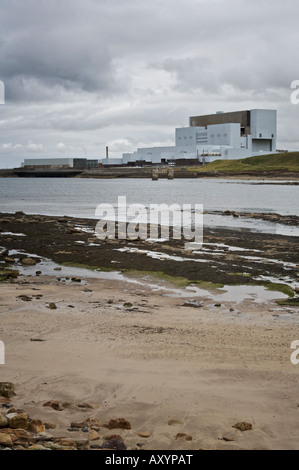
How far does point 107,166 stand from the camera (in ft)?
641

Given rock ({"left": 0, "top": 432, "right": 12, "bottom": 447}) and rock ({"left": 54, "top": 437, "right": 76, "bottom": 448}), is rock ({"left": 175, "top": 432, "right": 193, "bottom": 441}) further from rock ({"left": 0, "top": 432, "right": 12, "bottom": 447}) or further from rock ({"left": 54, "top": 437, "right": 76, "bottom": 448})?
rock ({"left": 0, "top": 432, "right": 12, "bottom": 447})

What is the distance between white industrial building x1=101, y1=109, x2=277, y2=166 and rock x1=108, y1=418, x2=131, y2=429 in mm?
154274

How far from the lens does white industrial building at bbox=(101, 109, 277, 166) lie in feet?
525

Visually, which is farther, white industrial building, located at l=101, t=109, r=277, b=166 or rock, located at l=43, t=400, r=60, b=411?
white industrial building, located at l=101, t=109, r=277, b=166

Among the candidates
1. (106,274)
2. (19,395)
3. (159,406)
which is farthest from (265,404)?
(106,274)

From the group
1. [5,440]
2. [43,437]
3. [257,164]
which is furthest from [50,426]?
[257,164]

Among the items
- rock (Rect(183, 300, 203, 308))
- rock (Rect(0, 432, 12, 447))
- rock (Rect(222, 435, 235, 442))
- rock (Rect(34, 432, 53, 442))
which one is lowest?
rock (Rect(183, 300, 203, 308))

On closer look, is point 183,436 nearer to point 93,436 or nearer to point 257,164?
point 93,436

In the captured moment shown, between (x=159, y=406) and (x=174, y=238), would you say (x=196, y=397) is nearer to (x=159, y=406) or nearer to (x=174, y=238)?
(x=159, y=406)

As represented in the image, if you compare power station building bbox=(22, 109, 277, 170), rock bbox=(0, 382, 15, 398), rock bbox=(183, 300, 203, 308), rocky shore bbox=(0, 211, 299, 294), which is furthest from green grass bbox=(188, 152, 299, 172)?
rock bbox=(0, 382, 15, 398)

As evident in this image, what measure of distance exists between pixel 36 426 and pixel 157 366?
2444 mm
